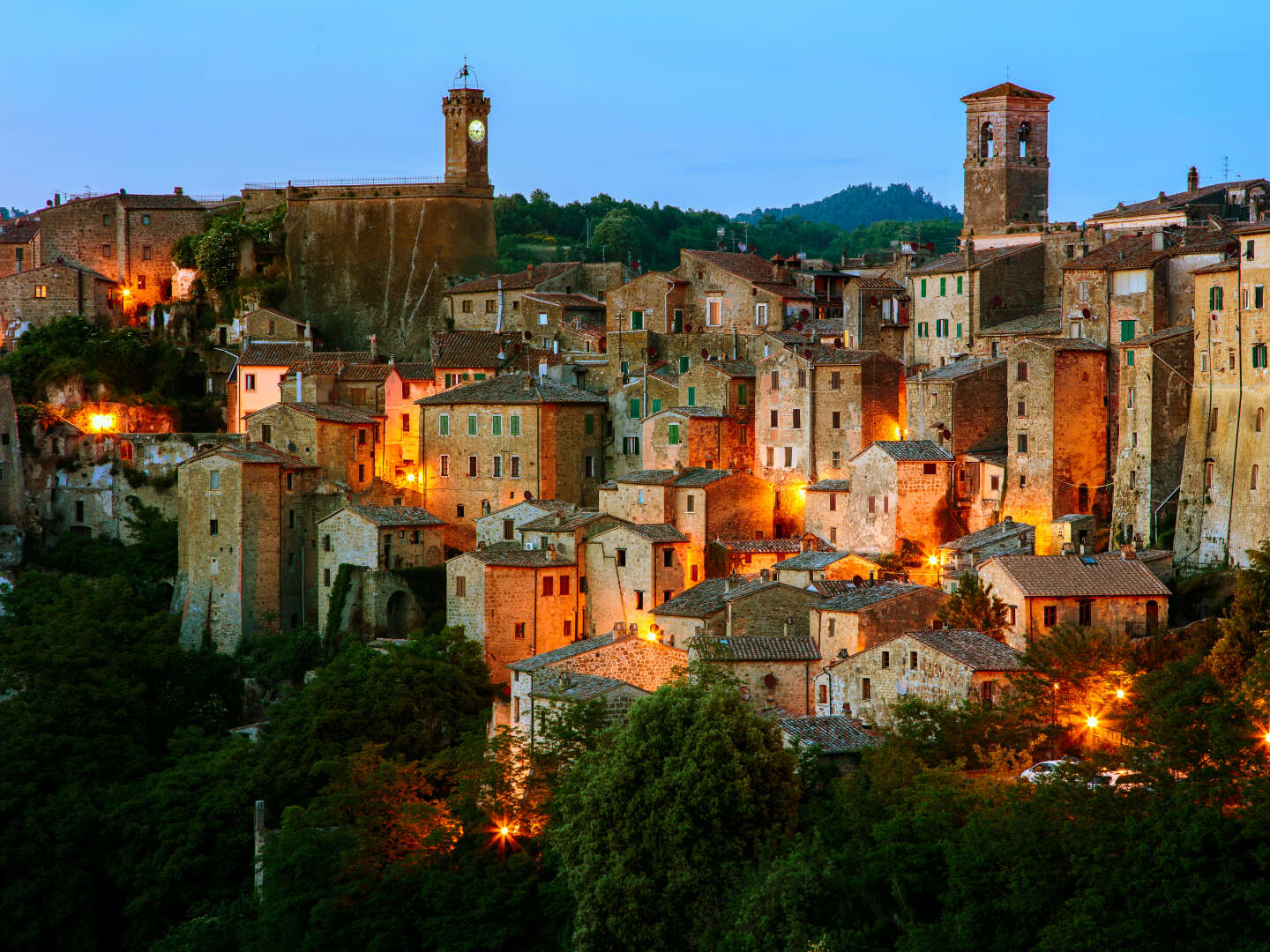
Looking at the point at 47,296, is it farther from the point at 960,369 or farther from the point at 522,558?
the point at 960,369

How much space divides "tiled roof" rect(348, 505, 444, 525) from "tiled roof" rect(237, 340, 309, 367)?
995cm

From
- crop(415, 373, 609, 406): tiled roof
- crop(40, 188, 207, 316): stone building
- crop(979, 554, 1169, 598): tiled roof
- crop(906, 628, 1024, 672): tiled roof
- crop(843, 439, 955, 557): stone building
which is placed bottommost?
crop(906, 628, 1024, 672): tiled roof

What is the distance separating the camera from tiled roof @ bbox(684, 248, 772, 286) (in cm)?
6338

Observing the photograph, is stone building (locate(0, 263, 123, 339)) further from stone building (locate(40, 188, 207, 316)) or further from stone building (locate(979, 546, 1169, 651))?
stone building (locate(979, 546, 1169, 651))

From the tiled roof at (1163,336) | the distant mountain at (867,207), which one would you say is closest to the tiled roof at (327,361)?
the tiled roof at (1163,336)

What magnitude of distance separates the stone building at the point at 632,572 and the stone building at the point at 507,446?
6.18 meters

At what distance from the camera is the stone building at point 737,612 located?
46.3m

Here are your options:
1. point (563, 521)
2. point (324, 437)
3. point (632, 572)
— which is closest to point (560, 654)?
point (632, 572)

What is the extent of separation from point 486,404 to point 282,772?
14.2 meters

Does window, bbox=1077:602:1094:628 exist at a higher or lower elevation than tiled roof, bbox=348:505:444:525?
lower

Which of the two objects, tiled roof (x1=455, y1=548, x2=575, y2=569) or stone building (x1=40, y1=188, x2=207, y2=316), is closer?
tiled roof (x1=455, y1=548, x2=575, y2=569)

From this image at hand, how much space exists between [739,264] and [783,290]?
206 cm

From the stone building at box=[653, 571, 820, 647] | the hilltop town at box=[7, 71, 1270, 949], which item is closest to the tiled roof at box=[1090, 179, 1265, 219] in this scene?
the hilltop town at box=[7, 71, 1270, 949]

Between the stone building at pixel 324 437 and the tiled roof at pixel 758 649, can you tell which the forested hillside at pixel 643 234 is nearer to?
the stone building at pixel 324 437
